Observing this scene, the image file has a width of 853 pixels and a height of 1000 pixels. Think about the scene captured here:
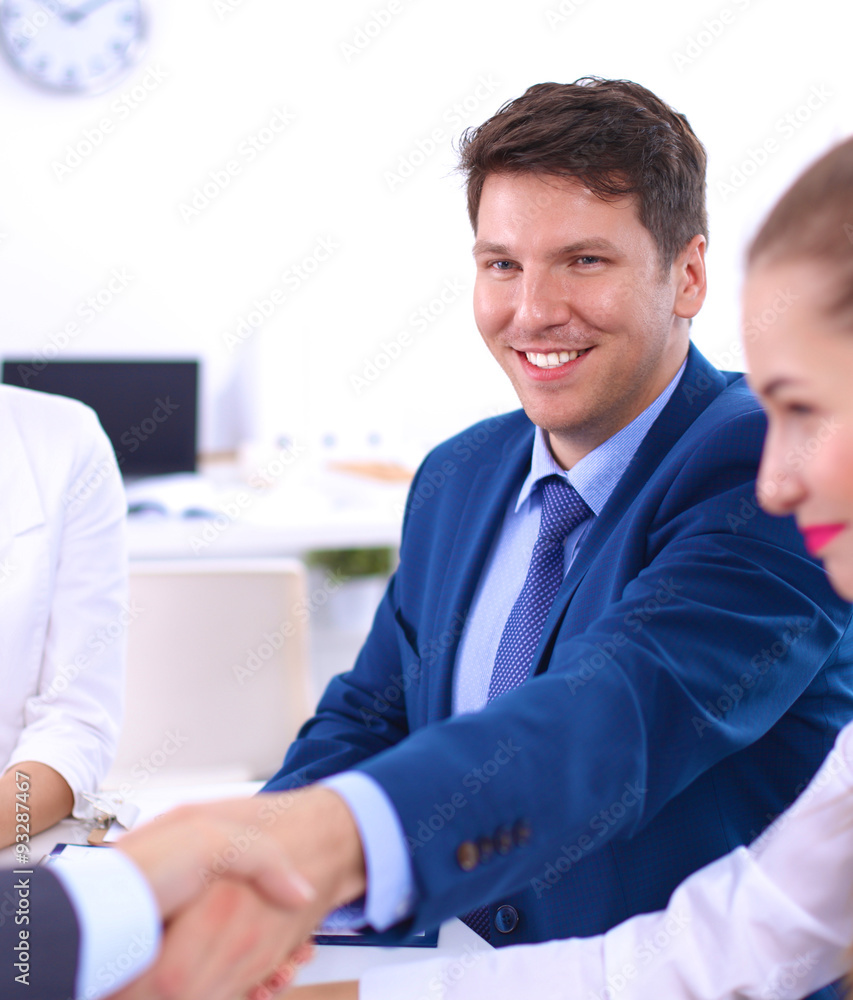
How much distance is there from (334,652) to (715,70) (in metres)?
2.83

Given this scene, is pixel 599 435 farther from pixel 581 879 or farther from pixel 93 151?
pixel 93 151

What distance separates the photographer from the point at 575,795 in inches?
29.3

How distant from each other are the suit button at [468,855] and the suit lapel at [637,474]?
1.35ft

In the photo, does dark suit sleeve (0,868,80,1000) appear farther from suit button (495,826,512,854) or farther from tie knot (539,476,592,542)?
tie knot (539,476,592,542)

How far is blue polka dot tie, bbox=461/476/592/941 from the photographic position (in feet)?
3.78

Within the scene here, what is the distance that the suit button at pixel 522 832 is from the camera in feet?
2.35

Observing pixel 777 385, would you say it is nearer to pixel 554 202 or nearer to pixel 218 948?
pixel 218 948

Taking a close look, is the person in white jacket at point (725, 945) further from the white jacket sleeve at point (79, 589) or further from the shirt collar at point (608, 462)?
the white jacket sleeve at point (79, 589)

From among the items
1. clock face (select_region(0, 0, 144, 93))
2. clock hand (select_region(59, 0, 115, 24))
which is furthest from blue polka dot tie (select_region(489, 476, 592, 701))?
clock hand (select_region(59, 0, 115, 24))

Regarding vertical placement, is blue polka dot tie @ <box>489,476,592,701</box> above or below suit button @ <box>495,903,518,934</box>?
above

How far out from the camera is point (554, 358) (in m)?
1.24

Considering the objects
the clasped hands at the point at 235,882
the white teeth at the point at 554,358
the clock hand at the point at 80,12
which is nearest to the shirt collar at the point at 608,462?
the white teeth at the point at 554,358

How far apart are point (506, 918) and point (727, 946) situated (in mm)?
296

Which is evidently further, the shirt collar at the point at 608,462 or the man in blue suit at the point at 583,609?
the shirt collar at the point at 608,462
